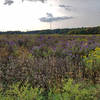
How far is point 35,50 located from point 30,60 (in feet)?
11.2

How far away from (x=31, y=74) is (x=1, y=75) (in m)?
0.91

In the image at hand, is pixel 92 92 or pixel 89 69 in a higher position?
pixel 92 92

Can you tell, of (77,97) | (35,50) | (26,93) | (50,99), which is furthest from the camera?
(35,50)

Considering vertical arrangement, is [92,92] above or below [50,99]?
above

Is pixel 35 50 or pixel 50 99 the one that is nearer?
pixel 50 99

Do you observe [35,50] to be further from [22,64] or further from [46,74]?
[46,74]

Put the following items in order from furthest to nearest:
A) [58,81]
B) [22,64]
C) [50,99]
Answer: [22,64], [58,81], [50,99]

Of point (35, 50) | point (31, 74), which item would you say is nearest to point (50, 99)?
point (31, 74)

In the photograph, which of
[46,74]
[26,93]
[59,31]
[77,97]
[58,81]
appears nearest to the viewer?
[77,97]

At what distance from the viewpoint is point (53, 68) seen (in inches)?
186

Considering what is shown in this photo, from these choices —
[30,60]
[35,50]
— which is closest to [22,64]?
[30,60]

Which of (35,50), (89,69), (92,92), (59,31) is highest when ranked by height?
(92,92)

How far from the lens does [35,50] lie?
8.80m

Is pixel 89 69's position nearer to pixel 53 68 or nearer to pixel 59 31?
pixel 53 68
